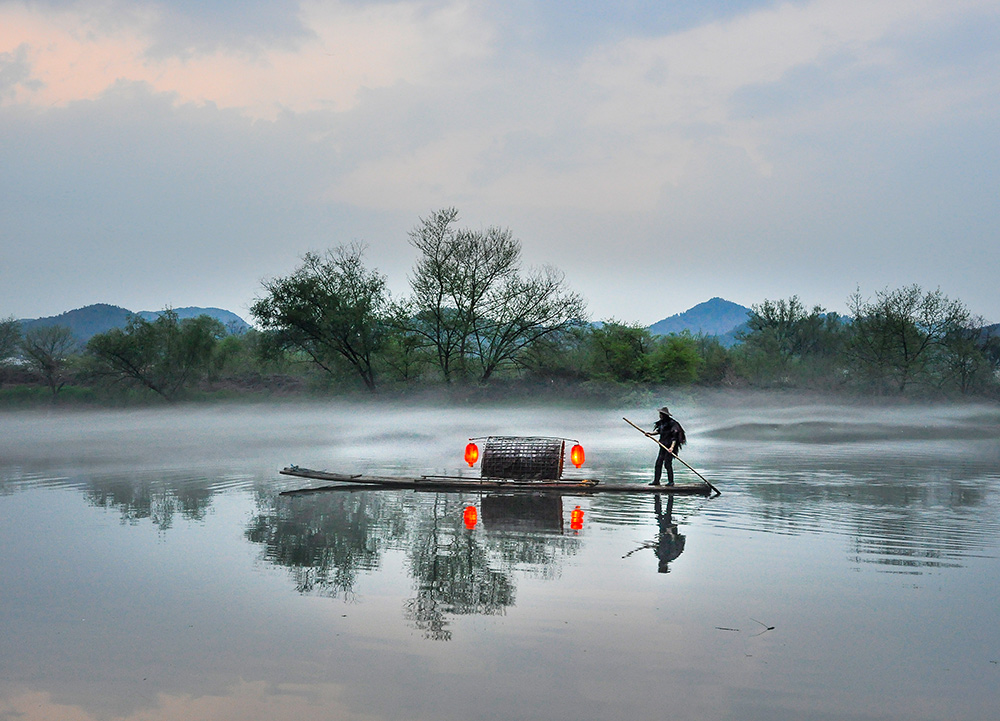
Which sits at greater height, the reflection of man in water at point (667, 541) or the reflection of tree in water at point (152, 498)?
the reflection of man in water at point (667, 541)

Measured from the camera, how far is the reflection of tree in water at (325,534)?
39.6 ft

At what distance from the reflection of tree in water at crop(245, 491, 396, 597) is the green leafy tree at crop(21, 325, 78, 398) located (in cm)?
4735

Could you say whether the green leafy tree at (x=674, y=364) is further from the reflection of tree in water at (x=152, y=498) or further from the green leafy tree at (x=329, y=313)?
the reflection of tree in water at (x=152, y=498)

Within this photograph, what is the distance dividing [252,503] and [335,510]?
2.27 metres

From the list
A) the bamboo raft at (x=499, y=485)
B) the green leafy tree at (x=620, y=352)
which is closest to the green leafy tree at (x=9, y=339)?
the green leafy tree at (x=620, y=352)

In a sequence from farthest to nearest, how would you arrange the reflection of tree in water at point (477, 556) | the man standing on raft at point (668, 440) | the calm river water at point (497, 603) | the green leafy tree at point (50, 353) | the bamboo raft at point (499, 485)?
the green leafy tree at point (50, 353)
the man standing on raft at point (668, 440)
the bamboo raft at point (499, 485)
the reflection of tree in water at point (477, 556)
the calm river water at point (497, 603)

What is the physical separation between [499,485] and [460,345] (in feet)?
128

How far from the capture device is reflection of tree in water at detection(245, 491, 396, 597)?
39.6 feet

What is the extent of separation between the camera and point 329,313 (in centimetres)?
5775

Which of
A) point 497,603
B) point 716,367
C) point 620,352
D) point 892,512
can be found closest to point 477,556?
point 497,603

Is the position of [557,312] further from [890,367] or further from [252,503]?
[252,503]

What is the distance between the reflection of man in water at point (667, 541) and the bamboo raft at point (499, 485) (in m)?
2.04

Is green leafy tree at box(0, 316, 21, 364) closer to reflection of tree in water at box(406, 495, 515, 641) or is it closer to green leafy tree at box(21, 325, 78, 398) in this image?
green leafy tree at box(21, 325, 78, 398)

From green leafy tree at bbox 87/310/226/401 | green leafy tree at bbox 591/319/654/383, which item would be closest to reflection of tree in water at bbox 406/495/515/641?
green leafy tree at bbox 591/319/654/383
